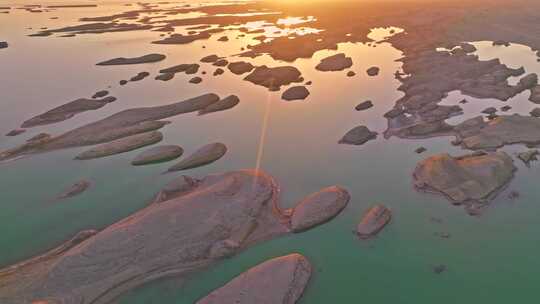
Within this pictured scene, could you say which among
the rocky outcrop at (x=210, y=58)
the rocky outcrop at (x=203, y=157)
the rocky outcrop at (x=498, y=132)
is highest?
the rocky outcrop at (x=210, y=58)

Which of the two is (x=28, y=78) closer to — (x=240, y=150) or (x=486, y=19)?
(x=240, y=150)

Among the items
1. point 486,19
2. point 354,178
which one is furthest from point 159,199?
point 486,19

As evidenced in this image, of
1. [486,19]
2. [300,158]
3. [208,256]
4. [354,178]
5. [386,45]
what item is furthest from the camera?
[486,19]

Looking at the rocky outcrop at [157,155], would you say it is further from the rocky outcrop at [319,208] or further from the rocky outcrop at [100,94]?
the rocky outcrop at [100,94]

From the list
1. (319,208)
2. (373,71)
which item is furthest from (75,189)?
(373,71)

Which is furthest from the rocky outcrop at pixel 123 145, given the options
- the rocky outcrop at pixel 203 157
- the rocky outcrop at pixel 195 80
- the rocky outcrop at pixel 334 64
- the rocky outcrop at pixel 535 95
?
the rocky outcrop at pixel 535 95

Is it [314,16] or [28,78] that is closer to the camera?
[28,78]
